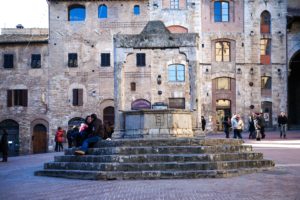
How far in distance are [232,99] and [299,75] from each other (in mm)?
7877

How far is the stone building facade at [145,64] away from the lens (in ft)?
135

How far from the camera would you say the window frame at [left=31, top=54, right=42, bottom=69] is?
41594 millimetres

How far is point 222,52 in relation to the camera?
1661 inches

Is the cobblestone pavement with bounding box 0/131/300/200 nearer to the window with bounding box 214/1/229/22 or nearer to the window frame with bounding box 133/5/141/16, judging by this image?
the window frame with bounding box 133/5/141/16

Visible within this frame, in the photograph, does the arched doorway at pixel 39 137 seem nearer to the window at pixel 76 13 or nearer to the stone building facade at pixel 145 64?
the stone building facade at pixel 145 64

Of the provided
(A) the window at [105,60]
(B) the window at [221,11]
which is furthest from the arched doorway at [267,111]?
(A) the window at [105,60]

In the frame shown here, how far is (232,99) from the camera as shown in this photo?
4172 centimetres

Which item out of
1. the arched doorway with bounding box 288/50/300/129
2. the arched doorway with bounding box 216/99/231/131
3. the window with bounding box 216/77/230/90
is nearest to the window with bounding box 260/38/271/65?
the window with bounding box 216/77/230/90

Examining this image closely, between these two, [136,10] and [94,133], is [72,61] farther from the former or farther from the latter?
[94,133]

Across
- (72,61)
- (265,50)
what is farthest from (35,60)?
(265,50)

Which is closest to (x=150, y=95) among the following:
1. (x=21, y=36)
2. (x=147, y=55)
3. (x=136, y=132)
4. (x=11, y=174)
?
(x=147, y=55)

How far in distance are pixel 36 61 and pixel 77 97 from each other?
424 centimetres

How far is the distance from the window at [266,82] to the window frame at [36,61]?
17.3 metres

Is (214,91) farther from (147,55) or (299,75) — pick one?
(299,75)
